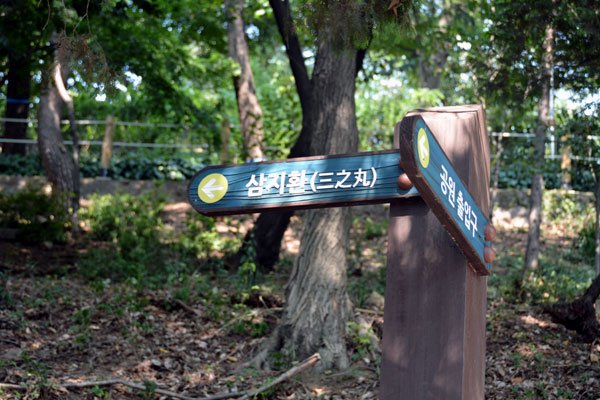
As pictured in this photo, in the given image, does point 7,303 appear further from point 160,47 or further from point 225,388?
point 160,47

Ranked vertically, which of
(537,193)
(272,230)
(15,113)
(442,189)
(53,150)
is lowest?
(272,230)

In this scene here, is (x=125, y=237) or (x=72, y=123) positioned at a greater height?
(x=72, y=123)

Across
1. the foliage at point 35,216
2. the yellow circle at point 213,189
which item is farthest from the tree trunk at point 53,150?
the yellow circle at point 213,189

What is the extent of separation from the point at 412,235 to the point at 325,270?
3.30 metres

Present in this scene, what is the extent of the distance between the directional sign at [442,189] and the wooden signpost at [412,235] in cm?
1

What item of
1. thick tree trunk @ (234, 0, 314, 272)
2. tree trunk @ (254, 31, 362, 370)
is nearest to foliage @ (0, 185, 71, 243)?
thick tree trunk @ (234, 0, 314, 272)

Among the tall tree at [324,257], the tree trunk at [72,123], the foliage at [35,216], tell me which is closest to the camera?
the tall tree at [324,257]

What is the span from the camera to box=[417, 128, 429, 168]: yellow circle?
2.51 meters

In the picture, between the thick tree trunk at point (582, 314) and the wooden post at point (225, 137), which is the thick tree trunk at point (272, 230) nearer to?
the wooden post at point (225, 137)

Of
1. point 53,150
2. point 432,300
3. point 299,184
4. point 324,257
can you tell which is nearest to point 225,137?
point 53,150

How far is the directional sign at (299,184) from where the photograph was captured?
2990mm

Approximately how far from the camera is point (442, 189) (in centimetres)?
268

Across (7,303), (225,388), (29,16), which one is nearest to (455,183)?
(225,388)

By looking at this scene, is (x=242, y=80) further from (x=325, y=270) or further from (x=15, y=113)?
(x=325, y=270)
